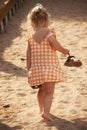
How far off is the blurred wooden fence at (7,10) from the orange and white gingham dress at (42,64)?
15.2 ft

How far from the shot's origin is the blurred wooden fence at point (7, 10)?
9.42 metres

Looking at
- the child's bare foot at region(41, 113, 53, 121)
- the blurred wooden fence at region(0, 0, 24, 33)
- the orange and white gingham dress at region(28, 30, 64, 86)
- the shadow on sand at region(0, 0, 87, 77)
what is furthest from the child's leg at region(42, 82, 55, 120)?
the blurred wooden fence at region(0, 0, 24, 33)

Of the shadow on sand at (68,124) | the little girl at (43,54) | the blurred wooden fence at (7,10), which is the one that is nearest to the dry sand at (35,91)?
the shadow on sand at (68,124)

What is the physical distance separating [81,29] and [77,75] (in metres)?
2.90

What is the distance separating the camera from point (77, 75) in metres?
6.62

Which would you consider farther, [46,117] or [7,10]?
[7,10]

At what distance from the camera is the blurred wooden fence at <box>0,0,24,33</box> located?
9.42 m

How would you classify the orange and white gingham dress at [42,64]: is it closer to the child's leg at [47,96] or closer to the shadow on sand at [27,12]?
the child's leg at [47,96]

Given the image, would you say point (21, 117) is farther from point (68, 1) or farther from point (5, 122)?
point (68, 1)

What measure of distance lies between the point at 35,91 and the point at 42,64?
127 cm

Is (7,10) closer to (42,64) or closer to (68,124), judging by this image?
(42,64)

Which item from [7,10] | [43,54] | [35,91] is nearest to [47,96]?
[43,54]

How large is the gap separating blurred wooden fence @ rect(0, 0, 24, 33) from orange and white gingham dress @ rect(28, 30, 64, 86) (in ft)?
15.2

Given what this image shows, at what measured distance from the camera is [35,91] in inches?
238
